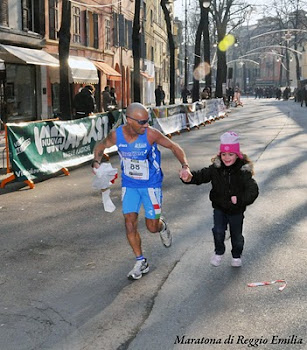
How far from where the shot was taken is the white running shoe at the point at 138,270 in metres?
5.45

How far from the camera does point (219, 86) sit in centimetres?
4744

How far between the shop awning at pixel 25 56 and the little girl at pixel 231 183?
1855 centimetres

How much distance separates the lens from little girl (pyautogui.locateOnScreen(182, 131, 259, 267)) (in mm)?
5531

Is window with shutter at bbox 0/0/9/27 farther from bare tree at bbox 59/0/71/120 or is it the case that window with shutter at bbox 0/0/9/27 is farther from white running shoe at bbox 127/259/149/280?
white running shoe at bbox 127/259/149/280

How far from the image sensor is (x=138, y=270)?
549 centimetres

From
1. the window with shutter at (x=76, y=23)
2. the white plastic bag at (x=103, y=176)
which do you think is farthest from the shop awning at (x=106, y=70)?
the white plastic bag at (x=103, y=176)

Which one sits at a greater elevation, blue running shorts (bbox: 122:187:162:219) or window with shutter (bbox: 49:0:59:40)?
window with shutter (bbox: 49:0:59:40)

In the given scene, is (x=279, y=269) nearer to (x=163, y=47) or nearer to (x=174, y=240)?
(x=174, y=240)

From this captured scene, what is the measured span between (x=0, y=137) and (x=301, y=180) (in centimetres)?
1113

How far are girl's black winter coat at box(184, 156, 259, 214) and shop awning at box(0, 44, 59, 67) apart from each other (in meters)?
18.5

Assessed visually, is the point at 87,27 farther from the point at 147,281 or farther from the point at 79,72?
the point at 147,281

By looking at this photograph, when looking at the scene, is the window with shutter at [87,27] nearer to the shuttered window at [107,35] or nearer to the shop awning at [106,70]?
the shop awning at [106,70]

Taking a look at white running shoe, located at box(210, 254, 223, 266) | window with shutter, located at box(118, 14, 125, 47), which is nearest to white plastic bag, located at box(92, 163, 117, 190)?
white running shoe, located at box(210, 254, 223, 266)

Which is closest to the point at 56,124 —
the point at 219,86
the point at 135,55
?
the point at 135,55
